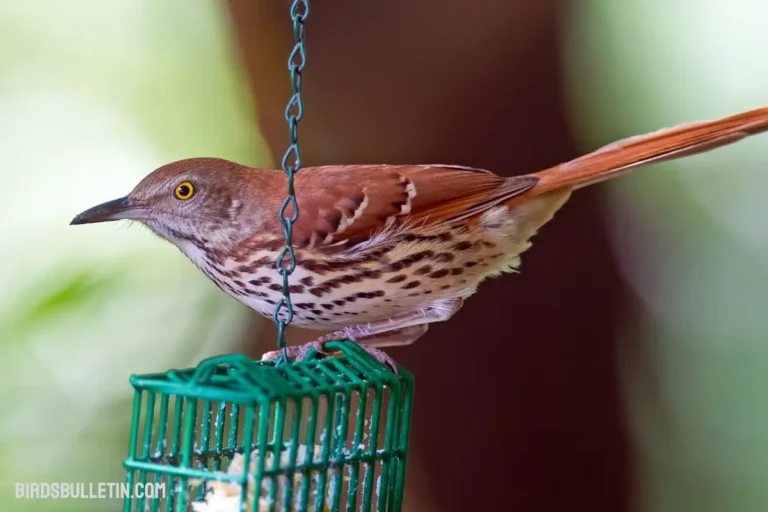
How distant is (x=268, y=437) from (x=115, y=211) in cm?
100

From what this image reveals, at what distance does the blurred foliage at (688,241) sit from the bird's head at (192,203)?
149 cm

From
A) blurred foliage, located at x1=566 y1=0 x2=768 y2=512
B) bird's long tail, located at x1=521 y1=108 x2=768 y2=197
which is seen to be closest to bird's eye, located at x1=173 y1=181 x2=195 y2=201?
bird's long tail, located at x1=521 y1=108 x2=768 y2=197

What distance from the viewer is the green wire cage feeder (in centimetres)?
142

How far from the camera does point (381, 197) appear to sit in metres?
2.24

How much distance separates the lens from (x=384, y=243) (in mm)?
2150

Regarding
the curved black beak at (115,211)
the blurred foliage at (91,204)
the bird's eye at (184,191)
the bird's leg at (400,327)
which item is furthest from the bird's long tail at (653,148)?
the blurred foliage at (91,204)

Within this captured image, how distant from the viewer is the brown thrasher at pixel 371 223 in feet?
6.88

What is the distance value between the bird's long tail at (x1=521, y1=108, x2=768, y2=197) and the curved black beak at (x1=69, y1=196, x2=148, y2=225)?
124 cm

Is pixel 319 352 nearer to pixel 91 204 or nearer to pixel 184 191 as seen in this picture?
pixel 184 191

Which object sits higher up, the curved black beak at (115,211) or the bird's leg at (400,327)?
the curved black beak at (115,211)

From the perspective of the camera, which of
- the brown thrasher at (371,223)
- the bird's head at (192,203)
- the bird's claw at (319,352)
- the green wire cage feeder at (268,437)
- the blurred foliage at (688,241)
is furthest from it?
the blurred foliage at (688,241)

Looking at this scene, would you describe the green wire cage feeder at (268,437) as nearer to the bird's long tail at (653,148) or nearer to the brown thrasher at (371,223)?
the brown thrasher at (371,223)

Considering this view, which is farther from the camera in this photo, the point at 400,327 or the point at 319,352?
the point at 400,327

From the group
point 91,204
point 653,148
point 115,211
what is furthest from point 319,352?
point 91,204
